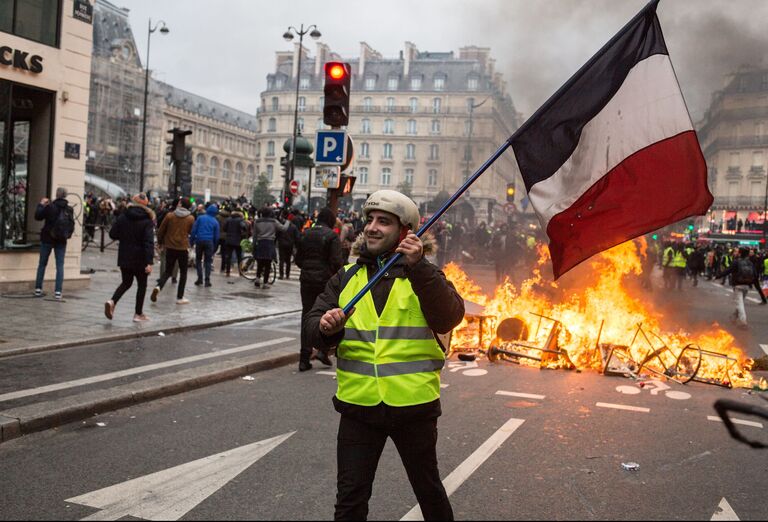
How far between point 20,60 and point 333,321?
37.3ft

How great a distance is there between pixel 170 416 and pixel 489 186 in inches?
1355

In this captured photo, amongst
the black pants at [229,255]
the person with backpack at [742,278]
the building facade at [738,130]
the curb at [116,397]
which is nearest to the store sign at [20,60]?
the black pants at [229,255]

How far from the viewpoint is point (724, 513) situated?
4.06 meters

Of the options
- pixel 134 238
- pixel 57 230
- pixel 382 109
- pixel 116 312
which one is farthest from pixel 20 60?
pixel 382 109

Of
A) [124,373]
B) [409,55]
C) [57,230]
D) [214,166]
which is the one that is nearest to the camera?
[124,373]

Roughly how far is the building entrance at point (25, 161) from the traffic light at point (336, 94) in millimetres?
6094

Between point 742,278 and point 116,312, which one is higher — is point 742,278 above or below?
above

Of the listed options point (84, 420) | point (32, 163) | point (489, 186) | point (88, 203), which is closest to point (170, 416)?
point (84, 420)

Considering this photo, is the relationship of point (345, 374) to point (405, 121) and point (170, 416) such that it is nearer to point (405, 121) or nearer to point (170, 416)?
point (170, 416)

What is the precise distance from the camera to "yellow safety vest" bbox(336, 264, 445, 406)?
2848 millimetres

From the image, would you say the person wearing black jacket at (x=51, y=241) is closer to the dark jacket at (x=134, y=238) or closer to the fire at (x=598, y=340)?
the dark jacket at (x=134, y=238)

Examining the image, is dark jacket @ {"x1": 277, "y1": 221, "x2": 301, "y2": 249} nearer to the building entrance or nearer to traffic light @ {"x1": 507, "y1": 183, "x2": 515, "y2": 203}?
the building entrance

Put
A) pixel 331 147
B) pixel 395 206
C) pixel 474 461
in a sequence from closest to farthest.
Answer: pixel 395 206, pixel 474 461, pixel 331 147

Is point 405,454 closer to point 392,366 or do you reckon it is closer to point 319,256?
point 392,366
